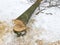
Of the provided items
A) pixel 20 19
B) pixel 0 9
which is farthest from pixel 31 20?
pixel 0 9

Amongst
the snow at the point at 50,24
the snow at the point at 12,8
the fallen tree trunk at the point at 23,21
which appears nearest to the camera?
the fallen tree trunk at the point at 23,21

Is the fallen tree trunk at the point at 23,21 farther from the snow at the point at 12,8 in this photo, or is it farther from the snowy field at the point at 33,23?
the snow at the point at 12,8

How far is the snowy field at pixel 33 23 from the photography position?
3.57 m

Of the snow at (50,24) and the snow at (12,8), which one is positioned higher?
the snow at (12,8)

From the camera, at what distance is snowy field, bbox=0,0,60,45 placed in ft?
11.7

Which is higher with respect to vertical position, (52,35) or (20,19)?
(20,19)

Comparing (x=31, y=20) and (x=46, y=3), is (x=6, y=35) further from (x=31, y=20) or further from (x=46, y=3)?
(x=46, y=3)

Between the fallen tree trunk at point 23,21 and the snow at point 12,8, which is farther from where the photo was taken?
the snow at point 12,8

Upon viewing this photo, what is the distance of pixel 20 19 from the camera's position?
3.84 meters

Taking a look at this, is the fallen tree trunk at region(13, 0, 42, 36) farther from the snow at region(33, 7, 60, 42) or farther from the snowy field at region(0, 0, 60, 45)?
the snow at region(33, 7, 60, 42)

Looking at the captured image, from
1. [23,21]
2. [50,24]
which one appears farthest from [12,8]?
[50,24]

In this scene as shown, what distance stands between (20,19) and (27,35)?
0.40 m

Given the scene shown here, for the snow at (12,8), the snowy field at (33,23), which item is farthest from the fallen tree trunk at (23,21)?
the snow at (12,8)

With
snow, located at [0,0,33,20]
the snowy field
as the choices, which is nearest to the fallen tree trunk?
the snowy field
